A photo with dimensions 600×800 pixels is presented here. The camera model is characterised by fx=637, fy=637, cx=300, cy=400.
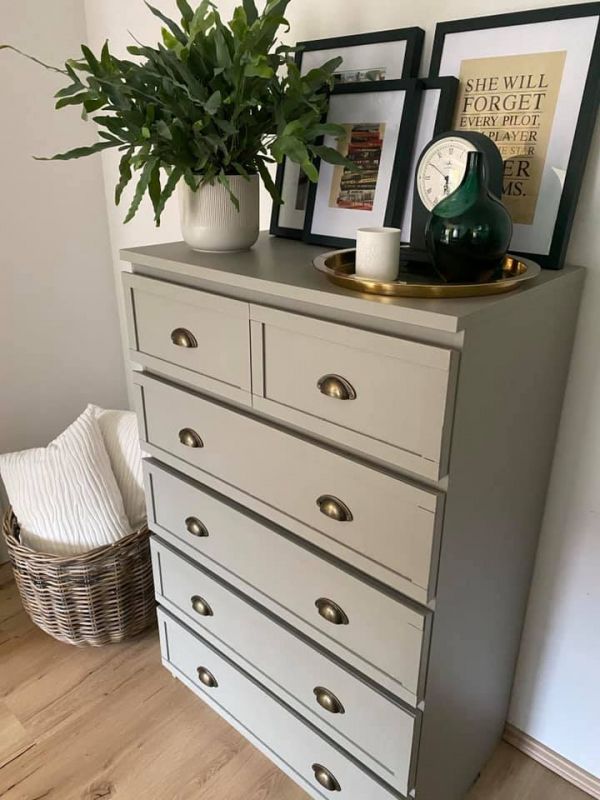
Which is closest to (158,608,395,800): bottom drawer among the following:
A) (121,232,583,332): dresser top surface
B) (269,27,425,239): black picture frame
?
(121,232,583,332): dresser top surface

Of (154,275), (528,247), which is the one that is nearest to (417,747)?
(528,247)

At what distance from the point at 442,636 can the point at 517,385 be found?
0.44m

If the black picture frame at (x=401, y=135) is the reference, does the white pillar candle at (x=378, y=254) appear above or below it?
below

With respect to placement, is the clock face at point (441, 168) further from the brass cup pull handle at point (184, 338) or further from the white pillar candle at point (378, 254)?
the brass cup pull handle at point (184, 338)

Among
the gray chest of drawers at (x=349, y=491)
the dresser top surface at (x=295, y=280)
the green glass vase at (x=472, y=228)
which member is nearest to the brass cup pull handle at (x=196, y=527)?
the gray chest of drawers at (x=349, y=491)

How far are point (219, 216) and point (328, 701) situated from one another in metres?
0.97

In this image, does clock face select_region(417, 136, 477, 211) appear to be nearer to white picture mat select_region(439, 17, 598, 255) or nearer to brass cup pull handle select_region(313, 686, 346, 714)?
white picture mat select_region(439, 17, 598, 255)

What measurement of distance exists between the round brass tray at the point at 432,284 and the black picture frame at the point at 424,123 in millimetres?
181

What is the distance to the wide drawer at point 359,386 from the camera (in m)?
0.88

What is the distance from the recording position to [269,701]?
1.40 meters

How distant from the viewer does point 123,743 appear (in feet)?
5.15

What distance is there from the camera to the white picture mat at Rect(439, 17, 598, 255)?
1031 millimetres

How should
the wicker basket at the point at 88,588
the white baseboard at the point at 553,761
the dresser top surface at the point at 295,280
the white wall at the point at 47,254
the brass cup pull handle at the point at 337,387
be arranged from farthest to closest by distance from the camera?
the white wall at the point at 47,254, the wicker basket at the point at 88,588, the white baseboard at the point at 553,761, the brass cup pull handle at the point at 337,387, the dresser top surface at the point at 295,280

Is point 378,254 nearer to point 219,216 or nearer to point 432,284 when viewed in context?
point 432,284
